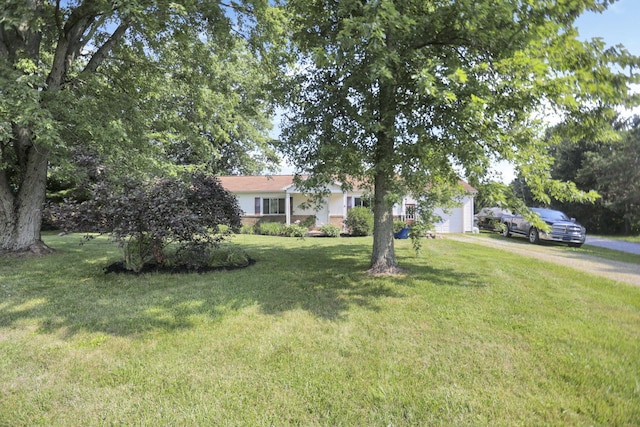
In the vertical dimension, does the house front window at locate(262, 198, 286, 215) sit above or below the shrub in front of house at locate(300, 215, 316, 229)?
above

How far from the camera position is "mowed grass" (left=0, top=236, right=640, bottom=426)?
2682 millimetres

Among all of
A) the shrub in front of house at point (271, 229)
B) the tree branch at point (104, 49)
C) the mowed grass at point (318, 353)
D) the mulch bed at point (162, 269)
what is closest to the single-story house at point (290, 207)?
the shrub in front of house at point (271, 229)

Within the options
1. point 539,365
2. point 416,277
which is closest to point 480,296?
point 416,277

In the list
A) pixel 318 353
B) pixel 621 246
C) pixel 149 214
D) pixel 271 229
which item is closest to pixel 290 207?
pixel 271 229

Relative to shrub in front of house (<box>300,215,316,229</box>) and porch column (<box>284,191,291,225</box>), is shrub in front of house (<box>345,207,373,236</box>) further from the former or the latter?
shrub in front of house (<box>300,215,316,229</box>)

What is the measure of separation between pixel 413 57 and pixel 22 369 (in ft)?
21.3

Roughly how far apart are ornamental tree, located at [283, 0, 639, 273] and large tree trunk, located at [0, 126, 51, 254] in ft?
26.7

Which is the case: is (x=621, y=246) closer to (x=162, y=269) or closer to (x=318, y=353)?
(x=318, y=353)

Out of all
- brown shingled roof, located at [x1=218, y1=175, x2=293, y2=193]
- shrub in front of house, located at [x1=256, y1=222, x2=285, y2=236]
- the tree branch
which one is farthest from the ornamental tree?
brown shingled roof, located at [x1=218, y1=175, x2=293, y2=193]

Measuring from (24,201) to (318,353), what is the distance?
34.9 feet

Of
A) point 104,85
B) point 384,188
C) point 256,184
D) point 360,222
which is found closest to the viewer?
point 384,188

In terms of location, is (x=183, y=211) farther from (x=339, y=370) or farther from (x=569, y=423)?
(x=569, y=423)

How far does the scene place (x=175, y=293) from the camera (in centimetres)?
584

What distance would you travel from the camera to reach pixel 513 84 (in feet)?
17.0
